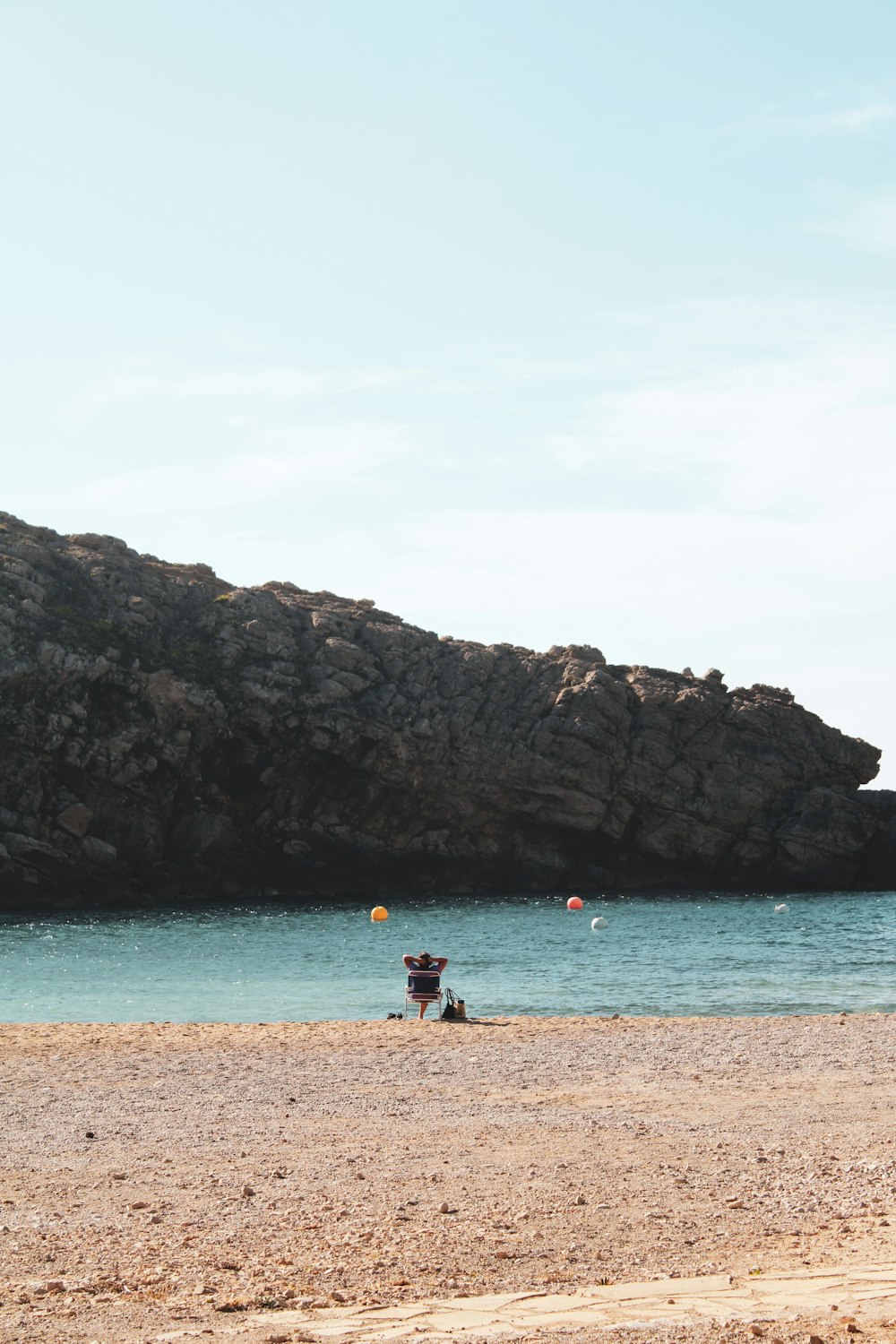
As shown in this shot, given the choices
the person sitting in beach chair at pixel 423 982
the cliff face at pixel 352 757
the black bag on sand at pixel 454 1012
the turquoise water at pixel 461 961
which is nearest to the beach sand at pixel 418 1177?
the black bag on sand at pixel 454 1012

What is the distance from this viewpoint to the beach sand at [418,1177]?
1048 cm

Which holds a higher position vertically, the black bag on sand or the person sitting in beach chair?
the person sitting in beach chair

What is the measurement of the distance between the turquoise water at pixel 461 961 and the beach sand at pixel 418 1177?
10.8m

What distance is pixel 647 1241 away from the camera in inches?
476

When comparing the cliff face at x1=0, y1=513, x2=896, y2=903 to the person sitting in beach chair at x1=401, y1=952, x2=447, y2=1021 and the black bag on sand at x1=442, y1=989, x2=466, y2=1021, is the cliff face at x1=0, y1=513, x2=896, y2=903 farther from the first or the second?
the black bag on sand at x1=442, y1=989, x2=466, y2=1021

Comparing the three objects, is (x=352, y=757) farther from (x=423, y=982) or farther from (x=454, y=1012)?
(x=454, y=1012)

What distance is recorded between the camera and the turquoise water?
127ft

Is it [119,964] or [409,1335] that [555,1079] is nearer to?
[409,1335]

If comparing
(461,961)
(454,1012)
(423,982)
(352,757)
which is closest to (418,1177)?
(454,1012)

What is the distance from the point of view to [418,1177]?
15.2 meters

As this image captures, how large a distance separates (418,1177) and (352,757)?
74.6m

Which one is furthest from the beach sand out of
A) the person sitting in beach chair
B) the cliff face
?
the cliff face

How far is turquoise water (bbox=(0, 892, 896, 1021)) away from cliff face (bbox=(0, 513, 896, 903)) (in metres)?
7.58

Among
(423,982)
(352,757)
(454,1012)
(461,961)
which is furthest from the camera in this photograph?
(352,757)
